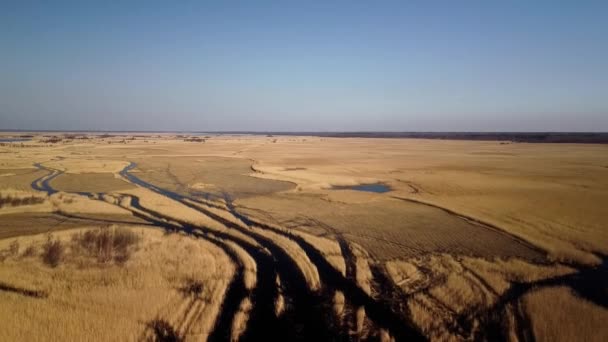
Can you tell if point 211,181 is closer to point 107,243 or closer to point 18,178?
point 107,243

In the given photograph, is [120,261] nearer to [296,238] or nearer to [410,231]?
[296,238]

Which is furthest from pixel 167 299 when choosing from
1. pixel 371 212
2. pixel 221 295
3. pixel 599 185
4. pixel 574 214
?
pixel 599 185

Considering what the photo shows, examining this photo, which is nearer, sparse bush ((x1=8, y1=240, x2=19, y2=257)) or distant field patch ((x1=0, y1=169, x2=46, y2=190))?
sparse bush ((x1=8, y1=240, x2=19, y2=257))

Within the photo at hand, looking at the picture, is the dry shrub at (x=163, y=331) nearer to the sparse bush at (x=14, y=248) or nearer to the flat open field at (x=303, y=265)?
the flat open field at (x=303, y=265)

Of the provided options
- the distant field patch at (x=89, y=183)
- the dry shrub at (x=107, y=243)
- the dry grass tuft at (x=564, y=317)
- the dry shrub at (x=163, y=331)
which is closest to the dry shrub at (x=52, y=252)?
the dry shrub at (x=107, y=243)

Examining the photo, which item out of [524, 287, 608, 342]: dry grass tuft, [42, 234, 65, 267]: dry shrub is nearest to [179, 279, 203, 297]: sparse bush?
[42, 234, 65, 267]: dry shrub

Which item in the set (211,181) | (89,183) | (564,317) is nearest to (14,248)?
(89,183)

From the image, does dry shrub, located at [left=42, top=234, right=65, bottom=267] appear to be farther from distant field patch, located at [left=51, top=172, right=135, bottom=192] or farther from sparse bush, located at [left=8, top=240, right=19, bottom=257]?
distant field patch, located at [left=51, top=172, right=135, bottom=192]
